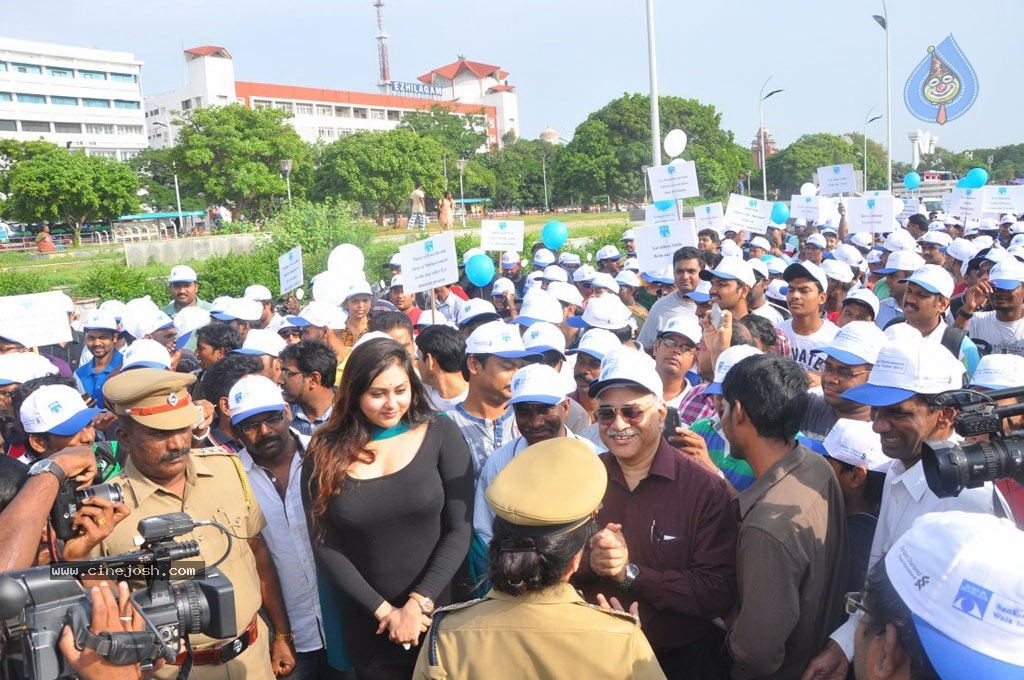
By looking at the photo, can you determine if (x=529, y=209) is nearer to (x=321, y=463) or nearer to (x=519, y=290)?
(x=519, y=290)

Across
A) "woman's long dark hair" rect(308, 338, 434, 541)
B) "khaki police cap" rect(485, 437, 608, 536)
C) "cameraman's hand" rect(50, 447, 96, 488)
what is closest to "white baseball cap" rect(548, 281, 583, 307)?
"woman's long dark hair" rect(308, 338, 434, 541)

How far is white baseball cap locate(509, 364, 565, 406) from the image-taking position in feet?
11.1

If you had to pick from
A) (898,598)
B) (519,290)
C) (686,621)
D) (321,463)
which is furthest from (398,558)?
(519,290)

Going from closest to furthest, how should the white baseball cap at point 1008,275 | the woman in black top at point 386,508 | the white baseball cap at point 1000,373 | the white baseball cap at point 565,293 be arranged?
the woman in black top at point 386,508
the white baseball cap at point 1000,373
the white baseball cap at point 1008,275
the white baseball cap at point 565,293

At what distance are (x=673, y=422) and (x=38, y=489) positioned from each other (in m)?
2.50

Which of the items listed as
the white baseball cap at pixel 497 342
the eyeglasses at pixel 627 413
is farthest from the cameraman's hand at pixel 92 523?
the white baseball cap at pixel 497 342

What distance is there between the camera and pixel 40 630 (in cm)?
198

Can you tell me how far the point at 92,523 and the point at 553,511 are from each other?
60.8 inches

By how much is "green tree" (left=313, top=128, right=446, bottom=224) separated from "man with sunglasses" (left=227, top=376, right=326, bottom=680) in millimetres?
45686

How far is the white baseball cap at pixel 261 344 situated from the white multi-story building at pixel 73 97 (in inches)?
3539

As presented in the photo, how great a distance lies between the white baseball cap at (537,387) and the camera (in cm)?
338

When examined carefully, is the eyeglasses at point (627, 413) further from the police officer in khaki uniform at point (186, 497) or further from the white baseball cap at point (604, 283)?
the white baseball cap at point (604, 283)

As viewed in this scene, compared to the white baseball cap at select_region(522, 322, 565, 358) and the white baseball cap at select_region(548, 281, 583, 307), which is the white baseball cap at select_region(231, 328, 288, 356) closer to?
the white baseball cap at select_region(522, 322, 565, 358)

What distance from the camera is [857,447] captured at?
3.19 metres
